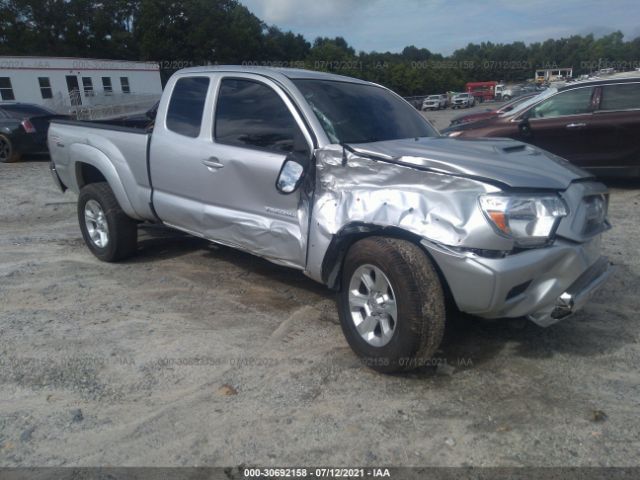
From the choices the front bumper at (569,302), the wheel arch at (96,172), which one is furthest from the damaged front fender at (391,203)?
the wheel arch at (96,172)

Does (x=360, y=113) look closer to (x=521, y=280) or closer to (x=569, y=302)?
(x=521, y=280)

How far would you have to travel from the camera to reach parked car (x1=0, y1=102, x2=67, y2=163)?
527 inches

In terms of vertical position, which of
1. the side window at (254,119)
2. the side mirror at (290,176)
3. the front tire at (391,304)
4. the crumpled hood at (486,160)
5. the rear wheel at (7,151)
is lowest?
the rear wheel at (7,151)

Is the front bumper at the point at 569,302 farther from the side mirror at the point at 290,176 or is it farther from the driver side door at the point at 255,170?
the side mirror at the point at 290,176

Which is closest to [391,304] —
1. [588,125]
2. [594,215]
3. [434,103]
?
[594,215]

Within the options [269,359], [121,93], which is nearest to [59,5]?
[121,93]

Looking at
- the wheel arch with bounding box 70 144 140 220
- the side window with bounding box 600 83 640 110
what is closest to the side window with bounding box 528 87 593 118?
the side window with bounding box 600 83 640 110

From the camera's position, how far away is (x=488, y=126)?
352 inches

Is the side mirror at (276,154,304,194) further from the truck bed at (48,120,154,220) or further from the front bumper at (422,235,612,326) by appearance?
the truck bed at (48,120,154,220)

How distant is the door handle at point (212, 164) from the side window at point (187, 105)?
0.32 meters

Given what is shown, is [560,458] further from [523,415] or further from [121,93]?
[121,93]

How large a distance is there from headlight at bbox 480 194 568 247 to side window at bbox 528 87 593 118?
6.32m

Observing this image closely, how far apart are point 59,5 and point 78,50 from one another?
4.45 metres

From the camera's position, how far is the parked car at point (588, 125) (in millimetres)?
8172
